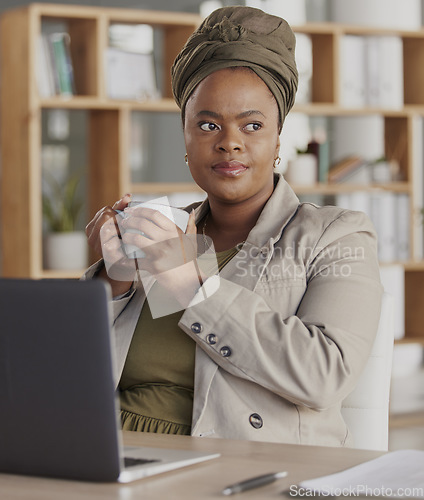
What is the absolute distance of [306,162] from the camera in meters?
4.39

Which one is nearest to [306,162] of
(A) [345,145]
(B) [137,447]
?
(A) [345,145]

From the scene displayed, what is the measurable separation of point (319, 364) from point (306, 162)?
3.09 meters

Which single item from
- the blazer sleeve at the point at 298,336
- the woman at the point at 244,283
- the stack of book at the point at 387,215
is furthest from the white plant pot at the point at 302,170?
the blazer sleeve at the point at 298,336

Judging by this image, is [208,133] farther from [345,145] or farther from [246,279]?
[345,145]

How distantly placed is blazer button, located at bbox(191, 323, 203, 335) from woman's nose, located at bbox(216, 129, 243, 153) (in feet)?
1.30

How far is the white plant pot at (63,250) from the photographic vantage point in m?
4.05

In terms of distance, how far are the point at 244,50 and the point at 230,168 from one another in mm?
226

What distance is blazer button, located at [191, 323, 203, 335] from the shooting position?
4.67ft

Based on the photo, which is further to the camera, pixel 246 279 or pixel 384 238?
pixel 384 238

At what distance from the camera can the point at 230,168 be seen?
1683 millimetres

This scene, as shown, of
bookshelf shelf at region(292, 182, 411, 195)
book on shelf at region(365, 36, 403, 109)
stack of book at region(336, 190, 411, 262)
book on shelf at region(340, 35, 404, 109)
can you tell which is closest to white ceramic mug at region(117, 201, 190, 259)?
bookshelf shelf at region(292, 182, 411, 195)

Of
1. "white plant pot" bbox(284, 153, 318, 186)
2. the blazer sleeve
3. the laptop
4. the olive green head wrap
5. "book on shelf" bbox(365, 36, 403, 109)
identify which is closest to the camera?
the laptop

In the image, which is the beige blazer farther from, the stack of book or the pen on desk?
the stack of book

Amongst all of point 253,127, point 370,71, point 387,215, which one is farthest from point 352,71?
point 253,127
